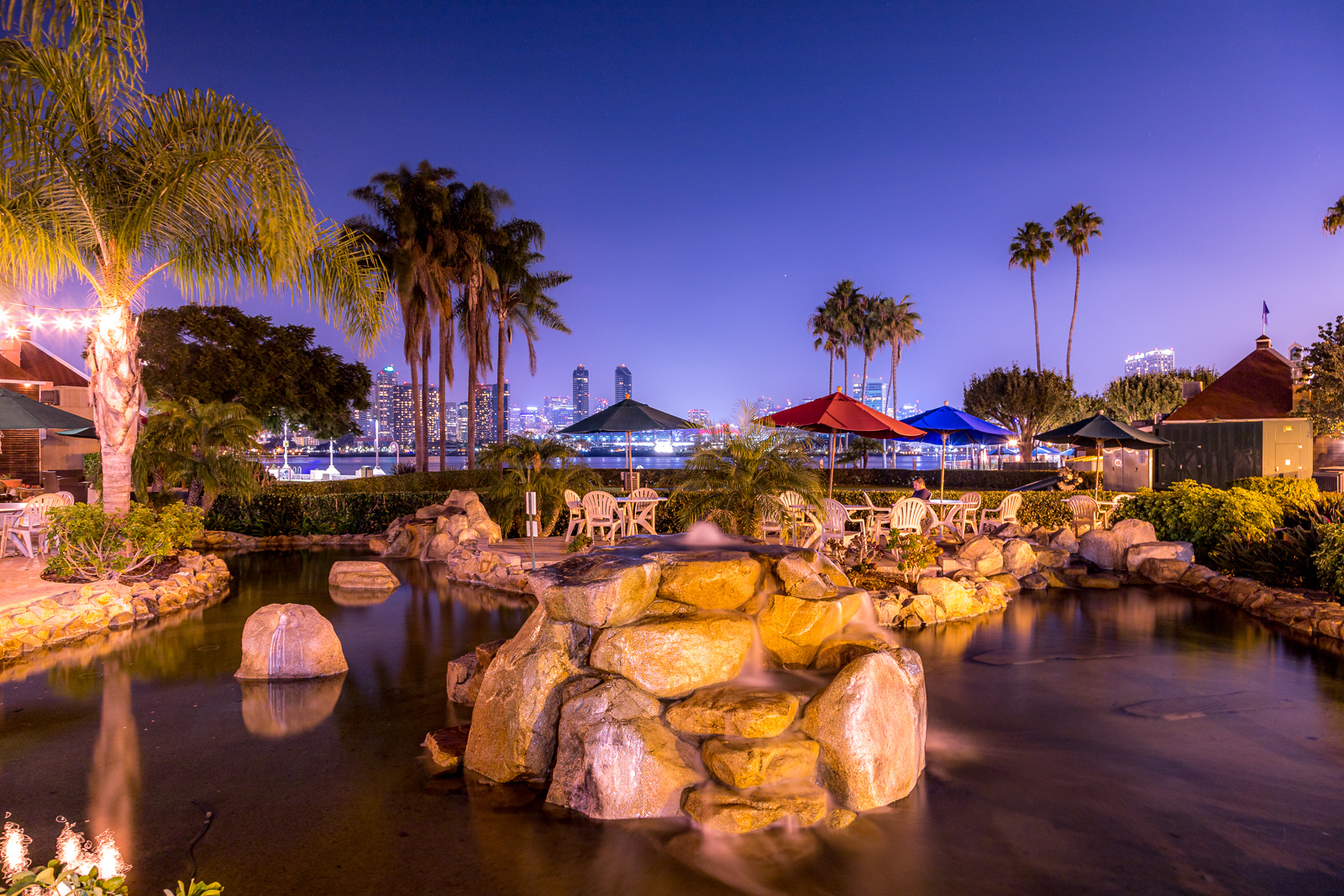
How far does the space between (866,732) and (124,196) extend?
9.27m

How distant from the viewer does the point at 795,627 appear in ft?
16.8

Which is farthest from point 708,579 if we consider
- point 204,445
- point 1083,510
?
point 204,445

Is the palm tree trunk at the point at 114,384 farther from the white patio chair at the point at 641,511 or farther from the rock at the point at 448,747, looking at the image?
the white patio chair at the point at 641,511

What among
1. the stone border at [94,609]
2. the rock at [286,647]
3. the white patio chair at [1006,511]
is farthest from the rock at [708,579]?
the white patio chair at [1006,511]

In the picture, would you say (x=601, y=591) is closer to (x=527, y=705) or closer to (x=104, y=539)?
(x=527, y=705)

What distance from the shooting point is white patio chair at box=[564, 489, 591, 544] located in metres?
12.4

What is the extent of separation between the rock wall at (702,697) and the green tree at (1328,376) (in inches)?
802

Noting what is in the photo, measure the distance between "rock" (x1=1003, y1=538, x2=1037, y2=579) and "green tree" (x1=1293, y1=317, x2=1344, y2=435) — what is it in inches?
535

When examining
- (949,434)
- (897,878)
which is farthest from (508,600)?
(949,434)

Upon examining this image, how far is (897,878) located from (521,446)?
11.5m

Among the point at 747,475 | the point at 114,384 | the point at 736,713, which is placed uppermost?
the point at 114,384

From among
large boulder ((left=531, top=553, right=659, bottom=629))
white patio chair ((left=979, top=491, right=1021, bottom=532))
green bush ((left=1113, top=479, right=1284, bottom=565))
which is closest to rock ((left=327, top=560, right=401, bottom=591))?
large boulder ((left=531, top=553, right=659, bottom=629))

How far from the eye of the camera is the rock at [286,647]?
657 centimetres

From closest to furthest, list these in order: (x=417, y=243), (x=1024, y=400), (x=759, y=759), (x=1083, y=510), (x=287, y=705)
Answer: (x=759, y=759) → (x=287, y=705) → (x=1083, y=510) → (x=417, y=243) → (x=1024, y=400)
